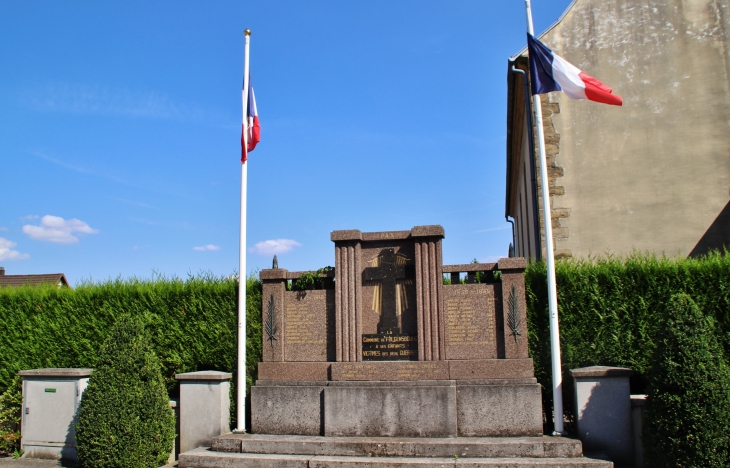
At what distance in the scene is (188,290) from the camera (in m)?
Result: 10.7

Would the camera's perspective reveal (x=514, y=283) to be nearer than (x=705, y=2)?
Yes

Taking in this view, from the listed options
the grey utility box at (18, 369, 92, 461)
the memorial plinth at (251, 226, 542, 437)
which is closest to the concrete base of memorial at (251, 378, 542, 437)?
the memorial plinth at (251, 226, 542, 437)

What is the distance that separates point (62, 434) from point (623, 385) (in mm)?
8618

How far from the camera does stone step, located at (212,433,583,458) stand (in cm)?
794

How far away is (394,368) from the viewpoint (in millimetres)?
9172

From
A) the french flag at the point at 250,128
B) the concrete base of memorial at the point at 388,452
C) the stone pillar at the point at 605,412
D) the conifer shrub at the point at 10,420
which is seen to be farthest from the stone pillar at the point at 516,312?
the conifer shrub at the point at 10,420

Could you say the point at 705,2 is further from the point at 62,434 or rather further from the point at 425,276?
the point at 62,434

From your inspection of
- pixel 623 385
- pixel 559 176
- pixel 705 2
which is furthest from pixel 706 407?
pixel 705 2

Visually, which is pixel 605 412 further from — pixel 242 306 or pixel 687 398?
pixel 242 306

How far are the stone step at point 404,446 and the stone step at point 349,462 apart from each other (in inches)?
5.1

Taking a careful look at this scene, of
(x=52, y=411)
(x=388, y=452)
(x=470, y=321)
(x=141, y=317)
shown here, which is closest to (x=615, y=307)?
(x=470, y=321)

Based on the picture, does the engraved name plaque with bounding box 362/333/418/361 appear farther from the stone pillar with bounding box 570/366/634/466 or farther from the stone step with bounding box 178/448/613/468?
the stone pillar with bounding box 570/366/634/466

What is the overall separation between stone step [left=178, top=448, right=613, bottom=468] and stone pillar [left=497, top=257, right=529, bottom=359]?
5.56 feet

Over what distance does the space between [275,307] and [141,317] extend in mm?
2623
